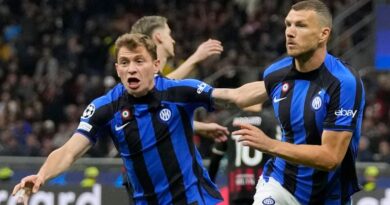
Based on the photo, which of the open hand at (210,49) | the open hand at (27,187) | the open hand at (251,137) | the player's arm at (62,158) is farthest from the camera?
the open hand at (210,49)

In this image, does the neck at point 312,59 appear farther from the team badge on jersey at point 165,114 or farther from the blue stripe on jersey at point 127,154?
the blue stripe on jersey at point 127,154

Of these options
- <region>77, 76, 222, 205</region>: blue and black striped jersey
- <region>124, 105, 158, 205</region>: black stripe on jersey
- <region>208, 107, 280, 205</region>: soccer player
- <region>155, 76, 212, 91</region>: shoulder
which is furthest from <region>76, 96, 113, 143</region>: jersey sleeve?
<region>208, 107, 280, 205</region>: soccer player

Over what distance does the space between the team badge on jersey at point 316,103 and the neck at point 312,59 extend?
222 mm

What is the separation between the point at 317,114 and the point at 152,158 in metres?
1.09

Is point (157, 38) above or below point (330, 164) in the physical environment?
above

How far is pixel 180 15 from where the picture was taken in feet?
75.3

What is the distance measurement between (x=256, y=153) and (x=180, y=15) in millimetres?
13518

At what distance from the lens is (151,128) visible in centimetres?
703

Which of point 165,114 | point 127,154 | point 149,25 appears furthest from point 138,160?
point 149,25

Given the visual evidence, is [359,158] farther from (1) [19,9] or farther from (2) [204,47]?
(1) [19,9]

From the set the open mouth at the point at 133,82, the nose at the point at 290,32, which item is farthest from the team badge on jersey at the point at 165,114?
the nose at the point at 290,32

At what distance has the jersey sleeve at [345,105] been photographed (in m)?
6.70

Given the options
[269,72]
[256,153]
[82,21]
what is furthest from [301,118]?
[82,21]

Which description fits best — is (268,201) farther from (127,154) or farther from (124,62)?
(124,62)
